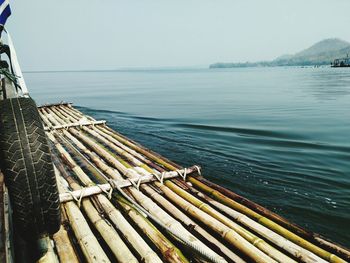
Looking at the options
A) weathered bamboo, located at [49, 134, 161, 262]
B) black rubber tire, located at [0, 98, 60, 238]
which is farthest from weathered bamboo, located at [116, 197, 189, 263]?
black rubber tire, located at [0, 98, 60, 238]

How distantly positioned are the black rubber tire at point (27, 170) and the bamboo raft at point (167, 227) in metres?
0.57

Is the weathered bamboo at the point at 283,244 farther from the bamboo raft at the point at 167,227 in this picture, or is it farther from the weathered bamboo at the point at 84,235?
the weathered bamboo at the point at 84,235

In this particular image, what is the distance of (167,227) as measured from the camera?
442 centimetres

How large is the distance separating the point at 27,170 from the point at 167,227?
7.90 feet

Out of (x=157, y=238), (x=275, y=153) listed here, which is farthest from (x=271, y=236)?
(x=275, y=153)

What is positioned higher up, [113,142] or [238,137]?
[113,142]

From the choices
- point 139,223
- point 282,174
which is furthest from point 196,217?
point 282,174

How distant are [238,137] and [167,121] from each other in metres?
7.01

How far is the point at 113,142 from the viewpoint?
34.3 ft

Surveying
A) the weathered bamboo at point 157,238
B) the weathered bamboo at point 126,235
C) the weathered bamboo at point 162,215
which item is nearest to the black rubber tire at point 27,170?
the weathered bamboo at point 126,235

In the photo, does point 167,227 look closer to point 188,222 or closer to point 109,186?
point 188,222

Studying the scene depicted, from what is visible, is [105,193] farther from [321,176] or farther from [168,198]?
[321,176]

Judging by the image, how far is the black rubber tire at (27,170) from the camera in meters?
3.28

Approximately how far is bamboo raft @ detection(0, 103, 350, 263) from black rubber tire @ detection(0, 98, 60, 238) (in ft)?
1.88
